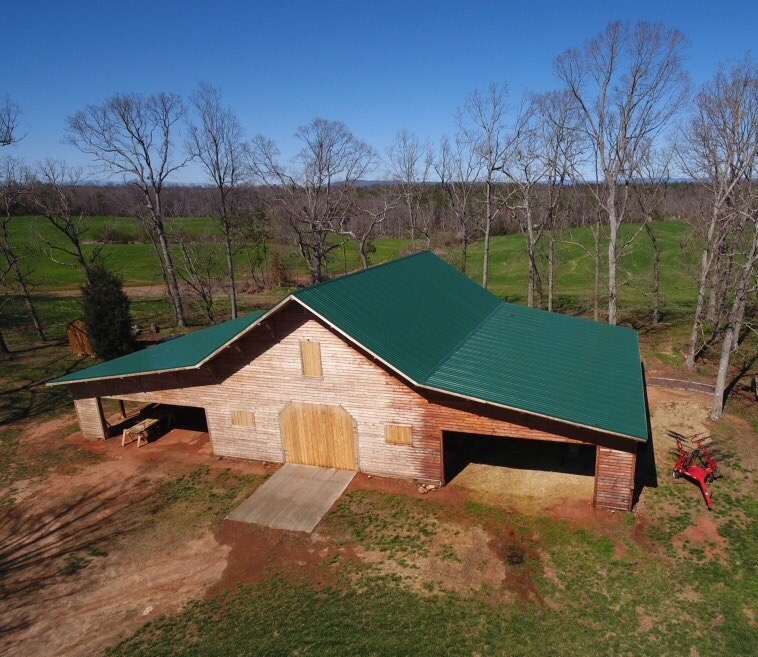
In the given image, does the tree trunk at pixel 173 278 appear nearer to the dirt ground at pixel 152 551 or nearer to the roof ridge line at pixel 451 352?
the dirt ground at pixel 152 551

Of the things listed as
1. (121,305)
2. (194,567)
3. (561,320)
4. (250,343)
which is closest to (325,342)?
(250,343)

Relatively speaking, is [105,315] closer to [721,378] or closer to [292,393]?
[292,393]

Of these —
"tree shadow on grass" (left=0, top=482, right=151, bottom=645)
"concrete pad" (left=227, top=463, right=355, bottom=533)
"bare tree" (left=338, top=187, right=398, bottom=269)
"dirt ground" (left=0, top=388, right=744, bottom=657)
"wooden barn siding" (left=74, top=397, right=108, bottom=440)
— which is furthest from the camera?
"bare tree" (left=338, top=187, right=398, bottom=269)

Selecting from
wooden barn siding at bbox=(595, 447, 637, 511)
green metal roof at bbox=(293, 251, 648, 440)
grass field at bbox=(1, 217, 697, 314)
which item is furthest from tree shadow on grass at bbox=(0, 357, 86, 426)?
wooden barn siding at bbox=(595, 447, 637, 511)

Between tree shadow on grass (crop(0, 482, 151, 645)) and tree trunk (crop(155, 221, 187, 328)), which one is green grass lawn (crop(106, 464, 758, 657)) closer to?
tree shadow on grass (crop(0, 482, 151, 645))

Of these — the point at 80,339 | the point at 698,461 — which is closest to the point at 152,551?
the point at 698,461

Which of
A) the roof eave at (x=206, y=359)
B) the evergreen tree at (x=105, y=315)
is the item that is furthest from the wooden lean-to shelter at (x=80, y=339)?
the roof eave at (x=206, y=359)

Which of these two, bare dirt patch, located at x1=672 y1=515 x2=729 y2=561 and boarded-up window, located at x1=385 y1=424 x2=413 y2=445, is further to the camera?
boarded-up window, located at x1=385 y1=424 x2=413 y2=445
